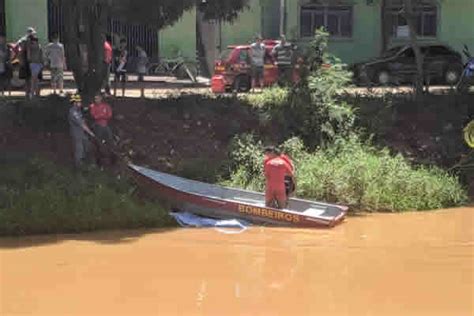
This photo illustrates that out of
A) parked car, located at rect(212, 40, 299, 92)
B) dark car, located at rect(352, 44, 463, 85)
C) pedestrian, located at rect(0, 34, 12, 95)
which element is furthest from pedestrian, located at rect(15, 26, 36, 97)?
dark car, located at rect(352, 44, 463, 85)

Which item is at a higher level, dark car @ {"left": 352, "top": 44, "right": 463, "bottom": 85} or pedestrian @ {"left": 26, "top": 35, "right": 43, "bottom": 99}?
pedestrian @ {"left": 26, "top": 35, "right": 43, "bottom": 99}

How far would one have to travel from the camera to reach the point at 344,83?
59.6 feet

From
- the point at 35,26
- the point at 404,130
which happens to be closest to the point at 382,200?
the point at 404,130

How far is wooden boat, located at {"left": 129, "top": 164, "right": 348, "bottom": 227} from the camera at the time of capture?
13.5 m

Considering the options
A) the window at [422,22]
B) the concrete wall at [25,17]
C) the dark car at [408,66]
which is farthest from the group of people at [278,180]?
the window at [422,22]

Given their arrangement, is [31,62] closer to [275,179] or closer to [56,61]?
[56,61]

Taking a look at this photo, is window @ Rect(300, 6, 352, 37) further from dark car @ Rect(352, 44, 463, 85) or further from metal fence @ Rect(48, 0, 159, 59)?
metal fence @ Rect(48, 0, 159, 59)

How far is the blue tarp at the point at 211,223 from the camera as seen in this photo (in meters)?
13.7

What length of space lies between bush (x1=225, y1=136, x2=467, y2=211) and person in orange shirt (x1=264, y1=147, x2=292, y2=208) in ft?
5.07

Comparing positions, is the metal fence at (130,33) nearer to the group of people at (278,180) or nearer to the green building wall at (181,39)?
the green building wall at (181,39)

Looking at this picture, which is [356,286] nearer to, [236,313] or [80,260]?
[236,313]

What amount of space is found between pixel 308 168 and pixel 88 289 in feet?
21.8

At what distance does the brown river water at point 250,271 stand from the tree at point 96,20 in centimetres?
519

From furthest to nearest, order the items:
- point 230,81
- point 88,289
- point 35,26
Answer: point 35,26
point 230,81
point 88,289
